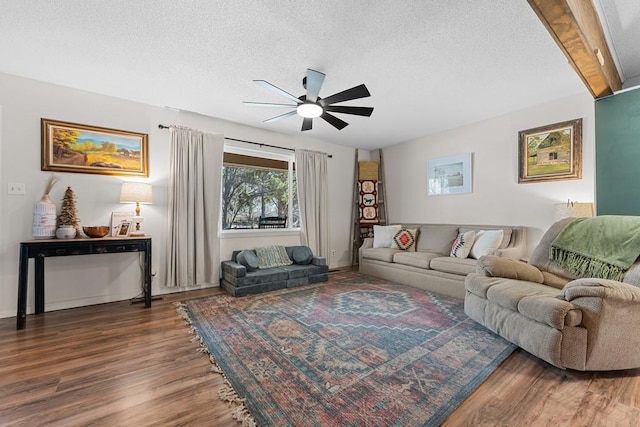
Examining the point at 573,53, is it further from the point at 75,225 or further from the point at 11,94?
the point at 11,94

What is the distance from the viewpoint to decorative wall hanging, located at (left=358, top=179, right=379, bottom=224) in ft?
18.2

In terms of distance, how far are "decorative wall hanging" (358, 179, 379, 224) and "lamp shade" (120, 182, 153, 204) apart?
3.72 metres

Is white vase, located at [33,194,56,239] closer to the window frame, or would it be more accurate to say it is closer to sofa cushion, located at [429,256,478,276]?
the window frame

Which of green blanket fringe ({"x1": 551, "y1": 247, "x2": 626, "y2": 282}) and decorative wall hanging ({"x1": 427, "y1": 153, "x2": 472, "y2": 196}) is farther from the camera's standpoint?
decorative wall hanging ({"x1": 427, "y1": 153, "x2": 472, "y2": 196})

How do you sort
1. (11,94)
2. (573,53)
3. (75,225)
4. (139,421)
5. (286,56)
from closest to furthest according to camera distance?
1. (139,421)
2. (573,53)
3. (286,56)
4. (11,94)
5. (75,225)

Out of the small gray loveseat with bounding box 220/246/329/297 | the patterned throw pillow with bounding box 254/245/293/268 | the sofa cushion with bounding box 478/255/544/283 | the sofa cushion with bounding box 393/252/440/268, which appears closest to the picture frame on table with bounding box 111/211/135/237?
the small gray loveseat with bounding box 220/246/329/297

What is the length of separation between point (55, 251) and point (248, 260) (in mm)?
1996

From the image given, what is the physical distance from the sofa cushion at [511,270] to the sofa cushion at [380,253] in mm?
1824

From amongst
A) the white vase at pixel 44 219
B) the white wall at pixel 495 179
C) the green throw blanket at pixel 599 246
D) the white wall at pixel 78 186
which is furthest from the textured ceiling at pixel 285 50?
the green throw blanket at pixel 599 246

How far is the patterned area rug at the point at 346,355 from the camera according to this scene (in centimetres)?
147

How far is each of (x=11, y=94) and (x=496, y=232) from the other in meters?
5.85

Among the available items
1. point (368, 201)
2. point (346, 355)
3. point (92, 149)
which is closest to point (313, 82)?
point (346, 355)

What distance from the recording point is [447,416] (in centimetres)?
141

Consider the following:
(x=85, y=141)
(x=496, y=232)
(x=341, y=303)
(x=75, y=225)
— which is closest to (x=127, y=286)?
(x=75, y=225)
